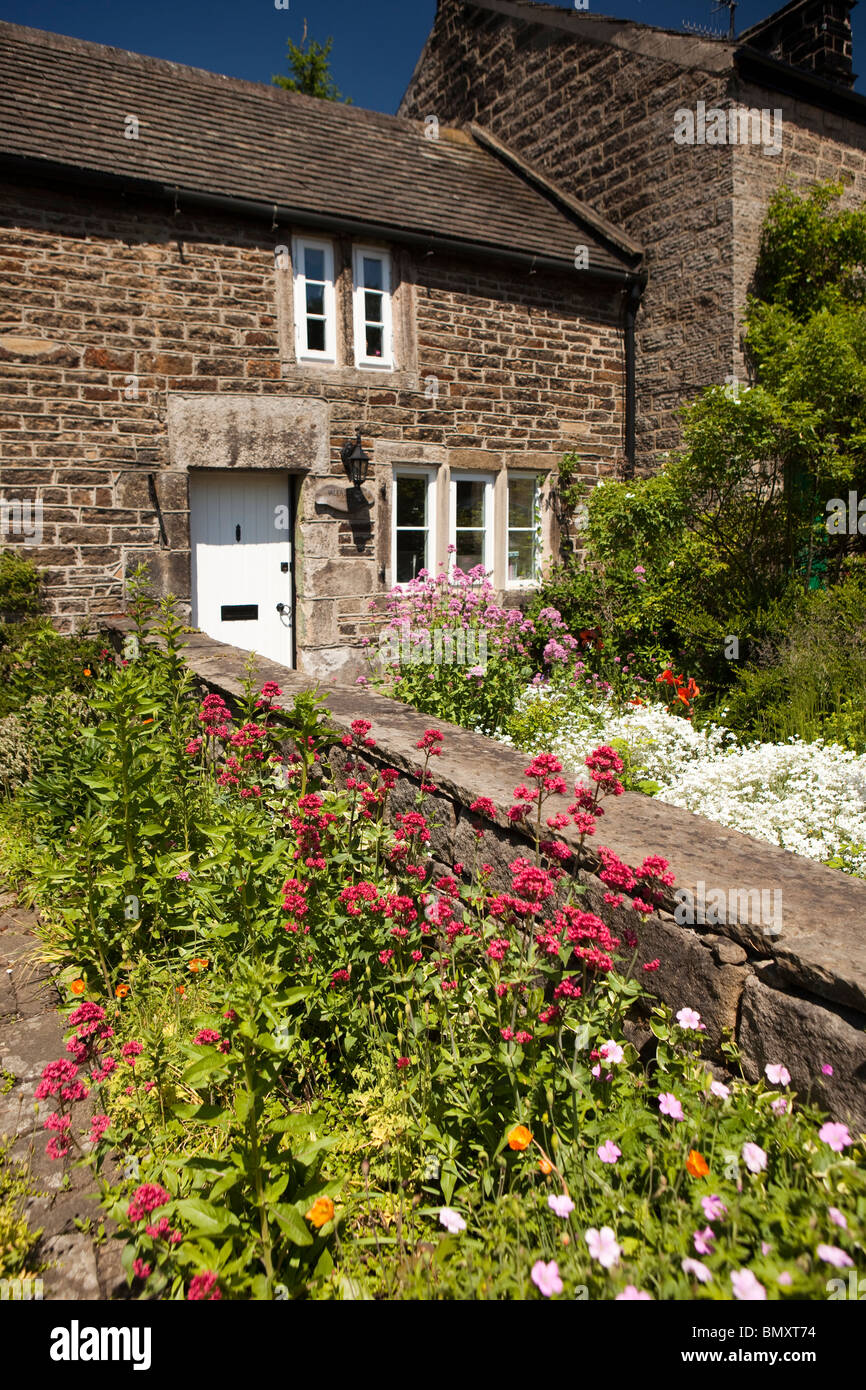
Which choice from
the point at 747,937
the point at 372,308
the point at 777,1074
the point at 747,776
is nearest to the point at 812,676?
the point at 747,776

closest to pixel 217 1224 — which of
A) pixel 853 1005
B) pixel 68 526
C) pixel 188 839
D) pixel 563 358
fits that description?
pixel 853 1005

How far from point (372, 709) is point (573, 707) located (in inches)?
97.6

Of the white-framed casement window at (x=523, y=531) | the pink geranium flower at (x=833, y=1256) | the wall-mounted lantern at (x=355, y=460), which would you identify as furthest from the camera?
the white-framed casement window at (x=523, y=531)

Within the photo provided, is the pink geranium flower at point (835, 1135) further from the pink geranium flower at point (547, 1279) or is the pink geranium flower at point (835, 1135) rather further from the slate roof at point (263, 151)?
the slate roof at point (263, 151)

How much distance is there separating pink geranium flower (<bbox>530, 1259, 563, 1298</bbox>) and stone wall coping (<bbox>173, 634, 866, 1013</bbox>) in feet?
2.83

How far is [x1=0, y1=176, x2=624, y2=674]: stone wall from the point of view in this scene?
7074mm

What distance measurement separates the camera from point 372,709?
4.25 metres

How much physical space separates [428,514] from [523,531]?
4.34ft

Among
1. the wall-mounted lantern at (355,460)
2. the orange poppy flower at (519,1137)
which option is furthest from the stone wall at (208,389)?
the orange poppy flower at (519,1137)

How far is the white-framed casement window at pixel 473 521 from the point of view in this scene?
31.1 ft

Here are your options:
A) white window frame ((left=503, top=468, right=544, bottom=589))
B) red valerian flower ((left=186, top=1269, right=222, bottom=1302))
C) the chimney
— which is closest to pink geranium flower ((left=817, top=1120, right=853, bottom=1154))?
red valerian flower ((left=186, top=1269, right=222, bottom=1302))

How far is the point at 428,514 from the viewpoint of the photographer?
923cm

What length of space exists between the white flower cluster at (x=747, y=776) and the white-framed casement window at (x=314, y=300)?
4.72 m
